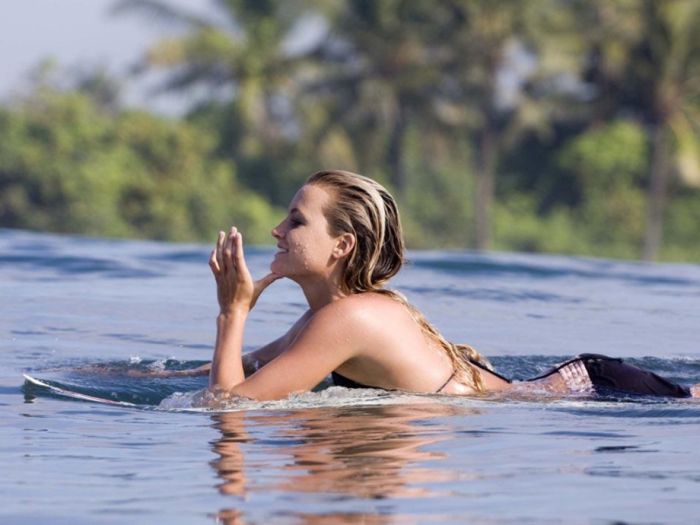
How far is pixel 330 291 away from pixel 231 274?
0.41 meters

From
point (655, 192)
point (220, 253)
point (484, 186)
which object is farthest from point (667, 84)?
point (220, 253)

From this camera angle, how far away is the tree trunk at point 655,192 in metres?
38.9

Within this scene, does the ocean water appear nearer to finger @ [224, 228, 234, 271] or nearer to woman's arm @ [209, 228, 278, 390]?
woman's arm @ [209, 228, 278, 390]

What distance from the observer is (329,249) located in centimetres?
577

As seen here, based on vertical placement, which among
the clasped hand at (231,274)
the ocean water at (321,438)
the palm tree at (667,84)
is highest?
the palm tree at (667,84)

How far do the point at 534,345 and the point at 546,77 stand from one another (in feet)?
104

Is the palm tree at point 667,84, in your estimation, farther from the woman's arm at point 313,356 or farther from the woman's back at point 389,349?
the woman's arm at point 313,356

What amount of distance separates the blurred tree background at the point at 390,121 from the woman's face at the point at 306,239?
31.6 meters

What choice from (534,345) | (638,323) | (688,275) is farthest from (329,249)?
(688,275)

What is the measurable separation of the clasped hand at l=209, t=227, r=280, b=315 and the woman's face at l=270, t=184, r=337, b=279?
84 millimetres

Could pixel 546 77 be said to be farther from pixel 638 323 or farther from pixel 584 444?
pixel 584 444

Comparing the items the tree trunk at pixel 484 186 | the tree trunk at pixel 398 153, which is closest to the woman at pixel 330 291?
the tree trunk at pixel 484 186

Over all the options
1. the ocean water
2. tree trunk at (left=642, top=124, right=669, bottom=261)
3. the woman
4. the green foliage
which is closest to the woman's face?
the woman

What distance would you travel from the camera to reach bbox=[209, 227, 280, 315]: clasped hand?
5.57 metres
